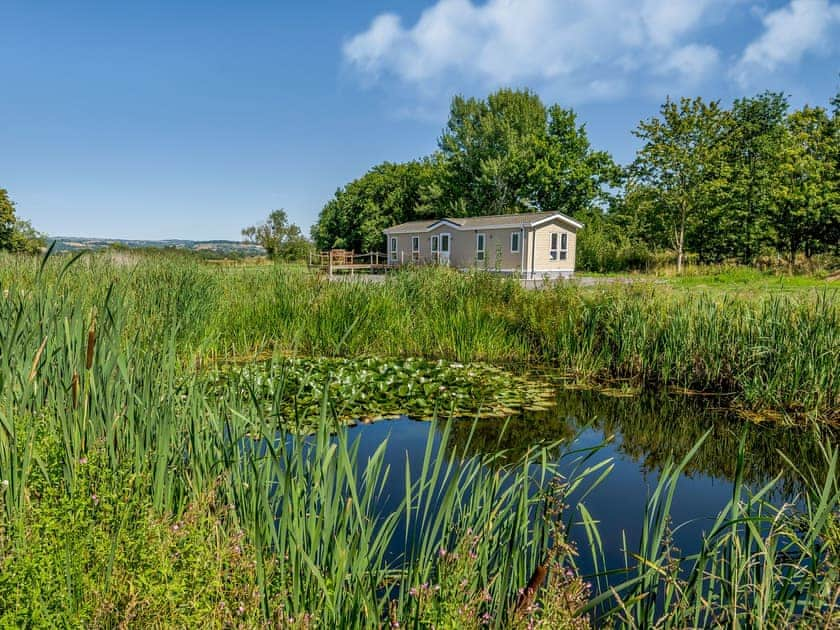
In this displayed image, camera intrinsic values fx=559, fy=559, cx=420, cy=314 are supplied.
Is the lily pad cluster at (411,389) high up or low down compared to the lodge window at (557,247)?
down

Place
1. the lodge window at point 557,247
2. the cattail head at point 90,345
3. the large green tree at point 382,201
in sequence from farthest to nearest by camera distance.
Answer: the large green tree at point 382,201 < the lodge window at point 557,247 < the cattail head at point 90,345

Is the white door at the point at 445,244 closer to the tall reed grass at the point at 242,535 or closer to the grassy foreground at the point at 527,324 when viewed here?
the grassy foreground at the point at 527,324

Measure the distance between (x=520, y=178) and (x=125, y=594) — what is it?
125 ft

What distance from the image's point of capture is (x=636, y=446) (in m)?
5.43

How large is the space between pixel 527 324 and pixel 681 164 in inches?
905

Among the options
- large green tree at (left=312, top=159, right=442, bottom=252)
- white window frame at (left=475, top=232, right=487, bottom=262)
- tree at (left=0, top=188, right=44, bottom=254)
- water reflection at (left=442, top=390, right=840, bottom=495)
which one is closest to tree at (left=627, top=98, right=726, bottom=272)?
white window frame at (left=475, top=232, right=487, bottom=262)

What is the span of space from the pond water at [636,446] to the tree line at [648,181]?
2296 centimetres

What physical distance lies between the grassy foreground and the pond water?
57cm

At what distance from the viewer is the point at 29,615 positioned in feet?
4.76

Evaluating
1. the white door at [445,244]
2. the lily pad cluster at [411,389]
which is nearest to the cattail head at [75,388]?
the lily pad cluster at [411,389]

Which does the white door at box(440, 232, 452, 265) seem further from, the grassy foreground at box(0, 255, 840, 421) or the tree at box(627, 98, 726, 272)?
the grassy foreground at box(0, 255, 840, 421)

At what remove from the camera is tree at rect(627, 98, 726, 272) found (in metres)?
27.0

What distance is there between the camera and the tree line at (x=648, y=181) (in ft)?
85.8

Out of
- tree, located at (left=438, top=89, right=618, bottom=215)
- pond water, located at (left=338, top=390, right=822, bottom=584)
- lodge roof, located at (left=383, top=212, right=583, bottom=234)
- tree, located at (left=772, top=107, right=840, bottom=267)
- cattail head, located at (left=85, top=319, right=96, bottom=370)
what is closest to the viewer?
cattail head, located at (left=85, top=319, right=96, bottom=370)
